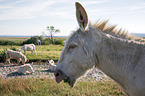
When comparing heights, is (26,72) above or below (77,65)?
below

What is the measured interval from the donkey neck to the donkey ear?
1.34 ft

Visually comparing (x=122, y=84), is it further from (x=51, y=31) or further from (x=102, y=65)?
(x=51, y=31)

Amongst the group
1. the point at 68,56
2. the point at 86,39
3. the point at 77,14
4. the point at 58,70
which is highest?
the point at 77,14

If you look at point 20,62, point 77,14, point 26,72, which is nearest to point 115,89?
point 77,14

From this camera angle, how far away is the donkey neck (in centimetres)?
243

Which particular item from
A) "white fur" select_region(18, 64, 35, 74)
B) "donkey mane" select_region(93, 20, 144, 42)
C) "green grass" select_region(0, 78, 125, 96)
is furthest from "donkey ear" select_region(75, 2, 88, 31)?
"white fur" select_region(18, 64, 35, 74)

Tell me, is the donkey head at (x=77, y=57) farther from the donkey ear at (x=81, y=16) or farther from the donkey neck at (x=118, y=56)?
the donkey neck at (x=118, y=56)

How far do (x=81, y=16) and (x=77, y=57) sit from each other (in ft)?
2.25

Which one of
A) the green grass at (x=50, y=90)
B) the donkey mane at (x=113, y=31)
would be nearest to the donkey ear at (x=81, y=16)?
the donkey mane at (x=113, y=31)

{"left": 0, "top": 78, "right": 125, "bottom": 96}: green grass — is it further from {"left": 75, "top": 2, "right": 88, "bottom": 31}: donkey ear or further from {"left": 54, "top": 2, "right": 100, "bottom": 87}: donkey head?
{"left": 75, "top": 2, "right": 88, "bottom": 31}: donkey ear

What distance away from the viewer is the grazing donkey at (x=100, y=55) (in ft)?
7.91

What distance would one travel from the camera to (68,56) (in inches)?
98.3

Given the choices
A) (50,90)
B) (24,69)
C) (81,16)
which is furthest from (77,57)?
(24,69)

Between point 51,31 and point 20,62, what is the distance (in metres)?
44.7
